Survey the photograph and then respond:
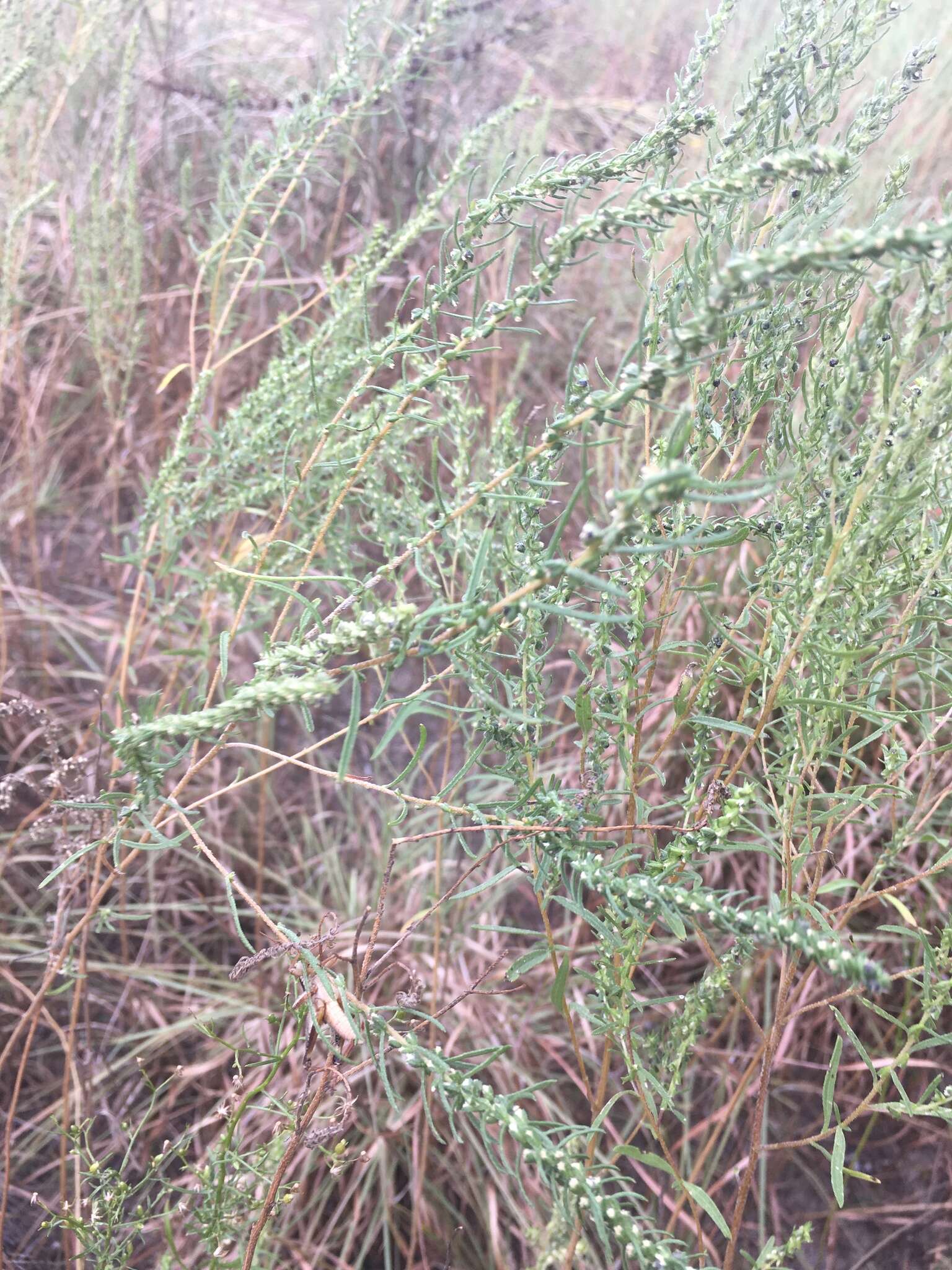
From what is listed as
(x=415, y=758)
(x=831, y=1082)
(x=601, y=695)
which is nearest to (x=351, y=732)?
(x=415, y=758)

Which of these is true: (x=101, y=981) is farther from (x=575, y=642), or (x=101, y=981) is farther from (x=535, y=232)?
(x=535, y=232)

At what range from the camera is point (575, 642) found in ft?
8.68

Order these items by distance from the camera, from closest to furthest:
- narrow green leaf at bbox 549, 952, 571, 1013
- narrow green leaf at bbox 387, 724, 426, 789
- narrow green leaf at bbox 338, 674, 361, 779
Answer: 1. narrow green leaf at bbox 338, 674, 361, 779
2. narrow green leaf at bbox 387, 724, 426, 789
3. narrow green leaf at bbox 549, 952, 571, 1013

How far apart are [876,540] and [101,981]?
2001 millimetres

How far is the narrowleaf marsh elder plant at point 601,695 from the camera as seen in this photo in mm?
814

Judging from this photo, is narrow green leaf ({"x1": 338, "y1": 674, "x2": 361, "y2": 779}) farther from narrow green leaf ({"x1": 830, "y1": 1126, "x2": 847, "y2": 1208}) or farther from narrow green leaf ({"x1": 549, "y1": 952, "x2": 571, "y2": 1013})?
narrow green leaf ({"x1": 830, "y1": 1126, "x2": 847, "y2": 1208})

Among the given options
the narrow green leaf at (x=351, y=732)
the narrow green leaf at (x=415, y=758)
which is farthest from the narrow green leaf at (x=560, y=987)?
the narrow green leaf at (x=351, y=732)

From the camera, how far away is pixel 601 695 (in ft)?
3.37

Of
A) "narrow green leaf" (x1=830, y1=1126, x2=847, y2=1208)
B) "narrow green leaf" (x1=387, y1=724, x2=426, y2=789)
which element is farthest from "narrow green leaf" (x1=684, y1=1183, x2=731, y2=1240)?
"narrow green leaf" (x1=387, y1=724, x2=426, y2=789)

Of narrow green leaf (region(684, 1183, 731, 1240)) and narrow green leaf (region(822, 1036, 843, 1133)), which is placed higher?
Answer: narrow green leaf (region(822, 1036, 843, 1133))

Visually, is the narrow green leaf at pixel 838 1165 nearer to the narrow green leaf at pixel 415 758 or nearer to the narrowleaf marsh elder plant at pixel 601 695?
the narrowleaf marsh elder plant at pixel 601 695

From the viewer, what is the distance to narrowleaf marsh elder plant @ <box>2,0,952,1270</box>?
0.81 meters

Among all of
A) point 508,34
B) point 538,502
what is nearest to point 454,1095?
point 538,502

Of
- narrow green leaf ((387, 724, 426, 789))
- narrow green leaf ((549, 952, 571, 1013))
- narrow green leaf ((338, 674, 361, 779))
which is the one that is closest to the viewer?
narrow green leaf ((338, 674, 361, 779))
